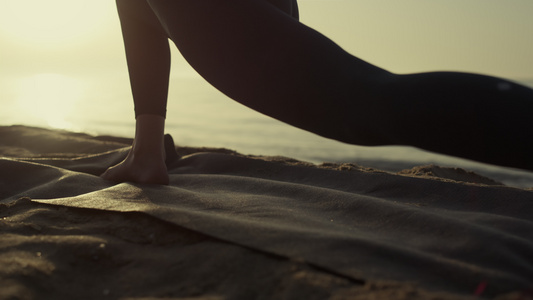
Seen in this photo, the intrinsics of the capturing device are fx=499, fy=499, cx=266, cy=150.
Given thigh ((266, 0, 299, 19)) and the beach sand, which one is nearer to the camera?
the beach sand

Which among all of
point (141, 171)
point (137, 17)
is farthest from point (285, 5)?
point (141, 171)

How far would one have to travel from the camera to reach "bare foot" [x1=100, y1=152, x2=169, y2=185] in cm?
173

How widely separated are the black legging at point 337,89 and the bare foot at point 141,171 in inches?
25.9

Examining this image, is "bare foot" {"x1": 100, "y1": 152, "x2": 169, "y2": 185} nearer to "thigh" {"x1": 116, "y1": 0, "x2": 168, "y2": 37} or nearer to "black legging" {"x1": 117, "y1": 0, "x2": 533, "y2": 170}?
"thigh" {"x1": 116, "y1": 0, "x2": 168, "y2": 37}

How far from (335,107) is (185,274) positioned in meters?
0.43

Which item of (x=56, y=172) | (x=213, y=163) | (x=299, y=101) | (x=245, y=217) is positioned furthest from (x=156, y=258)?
(x=213, y=163)

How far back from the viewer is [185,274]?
3.07 ft

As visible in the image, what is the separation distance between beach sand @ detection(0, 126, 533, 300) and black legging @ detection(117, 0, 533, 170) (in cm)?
22

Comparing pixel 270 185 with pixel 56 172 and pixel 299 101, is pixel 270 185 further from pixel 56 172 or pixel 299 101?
pixel 56 172

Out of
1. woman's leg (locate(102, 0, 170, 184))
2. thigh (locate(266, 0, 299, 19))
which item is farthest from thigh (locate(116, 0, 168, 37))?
thigh (locate(266, 0, 299, 19))

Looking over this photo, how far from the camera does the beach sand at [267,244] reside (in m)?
0.87

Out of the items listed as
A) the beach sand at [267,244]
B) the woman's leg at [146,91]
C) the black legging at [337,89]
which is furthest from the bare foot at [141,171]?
the black legging at [337,89]

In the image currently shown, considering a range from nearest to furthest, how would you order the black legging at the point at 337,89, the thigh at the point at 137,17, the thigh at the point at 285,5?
the black legging at the point at 337,89 → the thigh at the point at 285,5 → the thigh at the point at 137,17

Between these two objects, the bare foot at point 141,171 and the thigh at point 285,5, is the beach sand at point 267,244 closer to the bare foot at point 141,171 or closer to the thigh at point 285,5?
the bare foot at point 141,171
